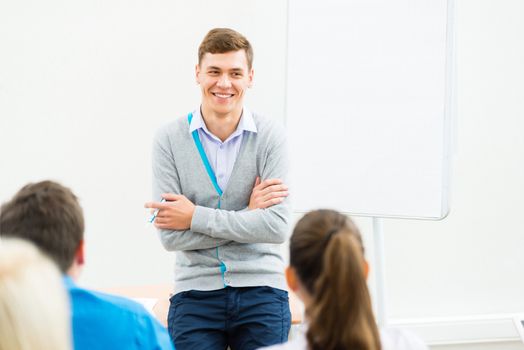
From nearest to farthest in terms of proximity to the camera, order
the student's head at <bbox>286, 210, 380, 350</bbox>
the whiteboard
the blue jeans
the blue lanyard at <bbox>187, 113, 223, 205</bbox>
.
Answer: the student's head at <bbox>286, 210, 380, 350</bbox> < the blue jeans < the blue lanyard at <bbox>187, 113, 223, 205</bbox> < the whiteboard

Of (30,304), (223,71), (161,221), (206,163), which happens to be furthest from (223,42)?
(30,304)

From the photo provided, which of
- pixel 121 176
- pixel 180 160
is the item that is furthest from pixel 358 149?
pixel 121 176

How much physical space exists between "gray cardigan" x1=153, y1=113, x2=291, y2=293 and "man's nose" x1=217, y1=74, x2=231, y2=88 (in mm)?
183

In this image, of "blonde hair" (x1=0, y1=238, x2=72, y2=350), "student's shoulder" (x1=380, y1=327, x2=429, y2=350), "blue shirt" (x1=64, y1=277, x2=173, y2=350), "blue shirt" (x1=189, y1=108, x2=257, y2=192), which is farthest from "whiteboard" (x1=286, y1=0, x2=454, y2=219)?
"blonde hair" (x1=0, y1=238, x2=72, y2=350)

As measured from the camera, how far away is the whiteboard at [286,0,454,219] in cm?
304

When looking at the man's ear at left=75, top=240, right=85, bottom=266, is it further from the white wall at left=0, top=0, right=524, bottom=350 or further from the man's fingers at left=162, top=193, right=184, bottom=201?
the white wall at left=0, top=0, right=524, bottom=350

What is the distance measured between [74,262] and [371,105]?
1.80 m

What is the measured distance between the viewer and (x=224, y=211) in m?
2.56

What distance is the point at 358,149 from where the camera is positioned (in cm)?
316

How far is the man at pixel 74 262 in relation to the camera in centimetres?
164

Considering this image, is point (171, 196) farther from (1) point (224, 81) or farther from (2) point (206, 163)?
(1) point (224, 81)

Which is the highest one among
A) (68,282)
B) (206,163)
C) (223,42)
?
(223,42)

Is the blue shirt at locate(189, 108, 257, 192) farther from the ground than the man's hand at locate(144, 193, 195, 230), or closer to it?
farther from the ground

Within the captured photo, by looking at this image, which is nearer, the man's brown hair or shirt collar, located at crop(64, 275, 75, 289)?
shirt collar, located at crop(64, 275, 75, 289)
